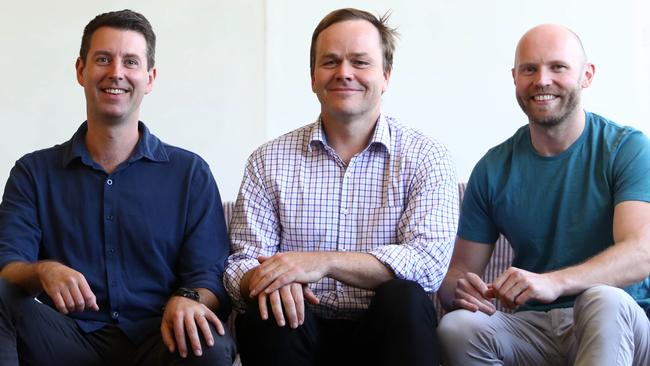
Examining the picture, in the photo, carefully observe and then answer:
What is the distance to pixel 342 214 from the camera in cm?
235

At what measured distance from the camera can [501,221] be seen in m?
2.46

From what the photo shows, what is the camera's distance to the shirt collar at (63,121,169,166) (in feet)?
7.79

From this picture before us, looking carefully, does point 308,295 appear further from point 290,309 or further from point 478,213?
point 478,213

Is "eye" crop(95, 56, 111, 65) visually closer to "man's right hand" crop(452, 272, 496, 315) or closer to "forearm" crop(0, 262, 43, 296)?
"forearm" crop(0, 262, 43, 296)

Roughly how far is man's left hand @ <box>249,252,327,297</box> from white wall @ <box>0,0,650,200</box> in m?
1.22

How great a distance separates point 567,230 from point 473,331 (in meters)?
0.43

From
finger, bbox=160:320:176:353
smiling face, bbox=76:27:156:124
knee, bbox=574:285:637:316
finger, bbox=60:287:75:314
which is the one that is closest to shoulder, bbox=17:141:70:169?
smiling face, bbox=76:27:156:124

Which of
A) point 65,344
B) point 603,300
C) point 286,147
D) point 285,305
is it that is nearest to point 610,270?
point 603,300

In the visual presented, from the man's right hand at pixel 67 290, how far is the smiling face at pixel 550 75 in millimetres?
1230

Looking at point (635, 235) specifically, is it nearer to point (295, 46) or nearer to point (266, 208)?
point (266, 208)

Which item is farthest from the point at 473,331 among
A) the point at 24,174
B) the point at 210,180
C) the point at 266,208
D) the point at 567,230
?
the point at 24,174

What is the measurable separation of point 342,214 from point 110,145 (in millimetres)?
642

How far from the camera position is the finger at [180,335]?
6.53 feet

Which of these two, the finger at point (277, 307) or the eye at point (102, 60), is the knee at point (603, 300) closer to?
the finger at point (277, 307)
